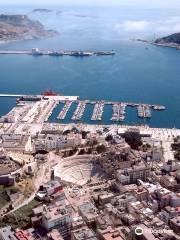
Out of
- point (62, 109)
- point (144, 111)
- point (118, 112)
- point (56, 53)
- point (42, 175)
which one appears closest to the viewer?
point (42, 175)

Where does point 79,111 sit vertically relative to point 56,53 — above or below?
below

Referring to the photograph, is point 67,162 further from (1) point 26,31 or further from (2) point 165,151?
(1) point 26,31

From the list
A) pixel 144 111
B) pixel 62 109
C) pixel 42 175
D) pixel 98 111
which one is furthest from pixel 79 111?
pixel 42 175

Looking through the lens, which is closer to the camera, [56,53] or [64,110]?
[64,110]

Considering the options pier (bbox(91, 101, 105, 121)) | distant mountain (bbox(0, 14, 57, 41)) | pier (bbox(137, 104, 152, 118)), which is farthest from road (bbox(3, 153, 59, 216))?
distant mountain (bbox(0, 14, 57, 41))

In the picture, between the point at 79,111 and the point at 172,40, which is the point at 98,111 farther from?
the point at 172,40
